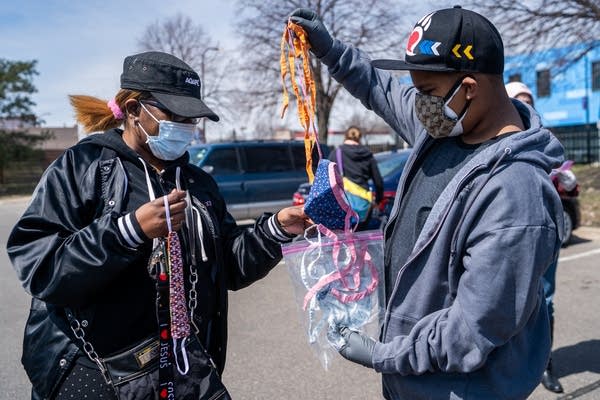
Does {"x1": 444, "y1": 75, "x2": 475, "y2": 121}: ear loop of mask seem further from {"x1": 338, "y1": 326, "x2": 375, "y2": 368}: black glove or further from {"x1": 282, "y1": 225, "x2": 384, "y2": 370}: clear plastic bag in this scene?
{"x1": 338, "y1": 326, "x2": 375, "y2": 368}: black glove

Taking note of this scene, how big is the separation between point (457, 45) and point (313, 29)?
30.2 inches

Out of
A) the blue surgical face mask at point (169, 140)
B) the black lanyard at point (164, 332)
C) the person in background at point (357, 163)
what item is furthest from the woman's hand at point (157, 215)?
the person in background at point (357, 163)

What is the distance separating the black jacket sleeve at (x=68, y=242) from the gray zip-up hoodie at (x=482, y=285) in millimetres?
913

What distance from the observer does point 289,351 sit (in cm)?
485

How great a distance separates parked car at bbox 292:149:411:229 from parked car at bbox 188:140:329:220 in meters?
2.02

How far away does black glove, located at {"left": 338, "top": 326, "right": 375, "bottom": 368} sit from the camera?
1.81 meters

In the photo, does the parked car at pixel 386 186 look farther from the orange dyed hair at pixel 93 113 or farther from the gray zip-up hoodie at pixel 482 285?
the gray zip-up hoodie at pixel 482 285

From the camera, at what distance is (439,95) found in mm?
1782

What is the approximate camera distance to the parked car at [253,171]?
11172 millimetres

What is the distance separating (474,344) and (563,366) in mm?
3374

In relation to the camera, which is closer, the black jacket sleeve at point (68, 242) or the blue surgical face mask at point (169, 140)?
the black jacket sleeve at point (68, 242)

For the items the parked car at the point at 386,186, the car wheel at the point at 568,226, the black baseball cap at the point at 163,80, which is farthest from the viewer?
the car wheel at the point at 568,226

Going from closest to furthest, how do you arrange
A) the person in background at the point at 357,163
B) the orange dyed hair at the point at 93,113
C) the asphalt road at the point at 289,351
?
the orange dyed hair at the point at 93,113 → the asphalt road at the point at 289,351 → the person in background at the point at 357,163

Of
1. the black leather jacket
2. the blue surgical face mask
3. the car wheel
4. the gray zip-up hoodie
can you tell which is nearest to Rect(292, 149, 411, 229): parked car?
the car wheel
